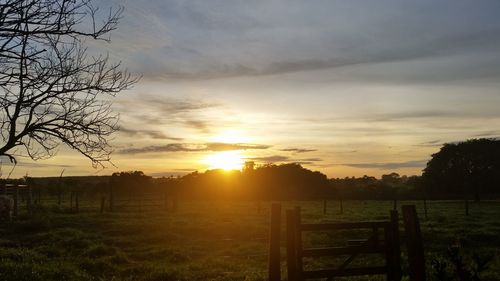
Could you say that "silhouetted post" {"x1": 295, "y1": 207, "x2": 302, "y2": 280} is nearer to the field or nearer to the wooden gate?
the wooden gate

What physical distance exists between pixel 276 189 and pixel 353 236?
68.4 meters

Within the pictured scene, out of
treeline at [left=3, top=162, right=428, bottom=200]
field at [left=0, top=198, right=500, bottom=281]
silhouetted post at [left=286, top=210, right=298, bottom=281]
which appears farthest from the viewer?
treeline at [left=3, top=162, right=428, bottom=200]

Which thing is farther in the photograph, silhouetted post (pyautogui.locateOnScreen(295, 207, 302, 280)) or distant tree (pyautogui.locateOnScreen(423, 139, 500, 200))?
distant tree (pyautogui.locateOnScreen(423, 139, 500, 200))

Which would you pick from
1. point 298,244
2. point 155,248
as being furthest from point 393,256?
point 155,248

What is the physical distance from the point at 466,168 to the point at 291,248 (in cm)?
8419

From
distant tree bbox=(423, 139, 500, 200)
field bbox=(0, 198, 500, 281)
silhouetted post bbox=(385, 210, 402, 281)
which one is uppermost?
distant tree bbox=(423, 139, 500, 200)

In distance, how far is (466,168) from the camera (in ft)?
282

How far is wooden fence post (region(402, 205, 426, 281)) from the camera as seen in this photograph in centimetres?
1010

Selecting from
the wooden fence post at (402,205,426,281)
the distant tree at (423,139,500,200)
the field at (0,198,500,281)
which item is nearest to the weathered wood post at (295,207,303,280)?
the wooden fence post at (402,205,426,281)

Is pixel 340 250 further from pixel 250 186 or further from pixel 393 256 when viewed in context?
pixel 250 186

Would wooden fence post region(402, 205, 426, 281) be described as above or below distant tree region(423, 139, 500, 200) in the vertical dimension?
below

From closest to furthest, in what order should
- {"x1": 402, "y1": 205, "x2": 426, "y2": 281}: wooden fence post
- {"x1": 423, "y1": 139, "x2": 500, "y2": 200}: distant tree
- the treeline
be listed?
{"x1": 402, "y1": 205, "x2": 426, "y2": 281}: wooden fence post
the treeline
{"x1": 423, "y1": 139, "x2": 500, "y2": 200}: distant tree

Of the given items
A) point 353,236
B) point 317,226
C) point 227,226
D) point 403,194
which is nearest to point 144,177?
point 403,194

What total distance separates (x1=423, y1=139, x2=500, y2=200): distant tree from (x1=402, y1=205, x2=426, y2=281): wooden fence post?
243ft
